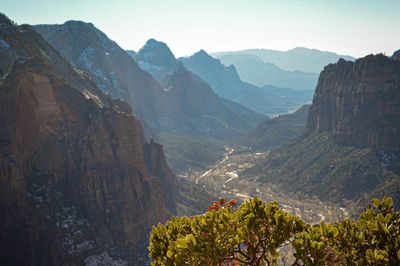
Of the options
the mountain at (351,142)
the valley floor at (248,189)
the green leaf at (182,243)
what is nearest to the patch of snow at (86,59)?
the valley floor at (248,189)

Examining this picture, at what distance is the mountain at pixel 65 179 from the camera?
196 feet

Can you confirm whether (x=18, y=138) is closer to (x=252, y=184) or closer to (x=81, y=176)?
(x=81, y=176)

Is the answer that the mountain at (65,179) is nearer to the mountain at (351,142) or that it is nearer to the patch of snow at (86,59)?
the mountain at (351,142)

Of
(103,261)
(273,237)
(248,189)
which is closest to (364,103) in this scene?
(248,189)

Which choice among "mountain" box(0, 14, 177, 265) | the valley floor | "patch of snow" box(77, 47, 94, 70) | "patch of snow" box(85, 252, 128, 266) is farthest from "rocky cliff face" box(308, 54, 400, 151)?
"patch of snow" box(77, 47, 94, 70)

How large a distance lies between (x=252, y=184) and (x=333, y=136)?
112 ft

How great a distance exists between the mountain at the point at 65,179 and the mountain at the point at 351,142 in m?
67.8

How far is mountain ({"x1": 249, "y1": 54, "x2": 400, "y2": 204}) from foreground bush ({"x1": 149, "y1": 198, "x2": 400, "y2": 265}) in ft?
301

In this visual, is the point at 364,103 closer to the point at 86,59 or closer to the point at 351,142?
the point at 351,142

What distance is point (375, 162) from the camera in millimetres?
→ 126000

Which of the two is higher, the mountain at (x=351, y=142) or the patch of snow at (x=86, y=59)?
the patch of snow at (x=86, y=59)

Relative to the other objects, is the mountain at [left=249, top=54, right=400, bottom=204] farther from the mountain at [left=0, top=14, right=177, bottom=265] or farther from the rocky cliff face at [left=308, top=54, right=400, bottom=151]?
the mountain at [left=0, top=14, right=177, bottom=265]

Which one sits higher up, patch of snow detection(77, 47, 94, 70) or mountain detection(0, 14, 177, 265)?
patch of snow detection(77, 47, 94, 70)

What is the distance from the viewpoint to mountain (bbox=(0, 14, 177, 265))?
59.6 meters
